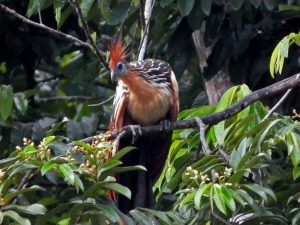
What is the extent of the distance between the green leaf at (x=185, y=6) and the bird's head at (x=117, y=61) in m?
0.37

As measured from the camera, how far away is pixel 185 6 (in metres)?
5.23

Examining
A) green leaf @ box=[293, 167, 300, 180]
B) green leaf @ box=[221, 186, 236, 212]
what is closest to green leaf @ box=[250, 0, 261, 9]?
green leaf @ box=[293, 167, 300, 180]

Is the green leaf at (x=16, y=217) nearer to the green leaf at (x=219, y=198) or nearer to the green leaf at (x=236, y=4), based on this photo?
the green leaf at (x=219, y=198)

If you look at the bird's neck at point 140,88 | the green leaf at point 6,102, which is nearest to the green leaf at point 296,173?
the bird's neck at point 140,88

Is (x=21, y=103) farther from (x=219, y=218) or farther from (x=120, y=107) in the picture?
(x=219, y=218)

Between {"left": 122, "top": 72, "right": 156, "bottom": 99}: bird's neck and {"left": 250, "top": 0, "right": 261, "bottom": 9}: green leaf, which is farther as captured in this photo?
{"left": 122, "top": 72, "right": 156, "bottom": 99}: bird's neck

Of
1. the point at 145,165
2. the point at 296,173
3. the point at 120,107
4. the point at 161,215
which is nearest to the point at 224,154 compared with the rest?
the point at 296,173

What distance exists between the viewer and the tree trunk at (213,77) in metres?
5.84

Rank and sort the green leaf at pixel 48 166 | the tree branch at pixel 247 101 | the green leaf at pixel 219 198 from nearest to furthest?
the green leaf at pixel 219 198, the green leaf at pixel 48 166, the tree branch at pixel 247 101

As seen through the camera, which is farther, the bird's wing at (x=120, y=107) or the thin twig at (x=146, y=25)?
the bird's wing at (x=120, y=107)

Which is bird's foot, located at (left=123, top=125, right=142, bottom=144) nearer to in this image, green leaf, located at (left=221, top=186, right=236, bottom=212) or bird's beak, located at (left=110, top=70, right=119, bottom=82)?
bird's beak, located at (left=110, top=70, right=119, bottom=82)

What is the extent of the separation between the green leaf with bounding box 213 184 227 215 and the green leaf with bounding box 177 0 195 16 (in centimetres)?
172

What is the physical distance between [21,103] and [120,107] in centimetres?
99

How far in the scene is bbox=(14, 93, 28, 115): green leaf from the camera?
6.08 m
